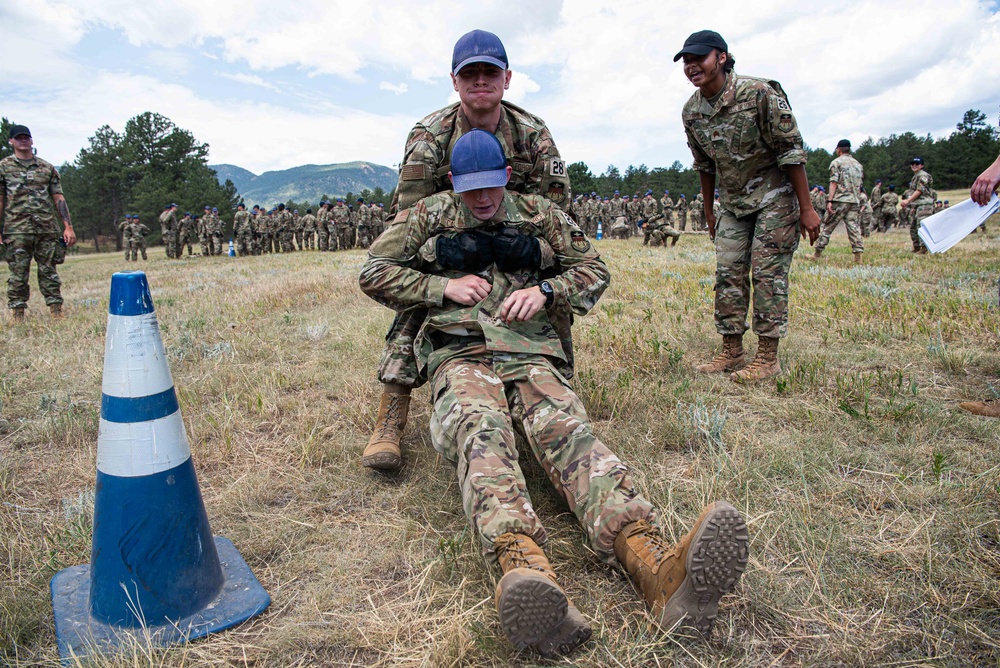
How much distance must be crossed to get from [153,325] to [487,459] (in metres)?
1.25

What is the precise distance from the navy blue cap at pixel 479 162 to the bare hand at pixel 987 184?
106 inches

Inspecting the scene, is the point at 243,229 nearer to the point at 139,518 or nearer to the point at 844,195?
the point at 844,195

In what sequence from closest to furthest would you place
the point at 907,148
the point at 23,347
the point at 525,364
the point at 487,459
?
the point at 487,459, the point at 525,364, the point at 23,347, the point at 907,148

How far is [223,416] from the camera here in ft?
11.8

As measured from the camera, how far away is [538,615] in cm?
157

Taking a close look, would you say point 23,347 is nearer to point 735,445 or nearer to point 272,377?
point 272,377

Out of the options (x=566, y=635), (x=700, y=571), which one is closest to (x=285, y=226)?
(x=566, y=635)

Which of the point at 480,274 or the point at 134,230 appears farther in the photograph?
the point at 134,230

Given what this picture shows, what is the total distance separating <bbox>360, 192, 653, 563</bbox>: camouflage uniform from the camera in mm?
2021

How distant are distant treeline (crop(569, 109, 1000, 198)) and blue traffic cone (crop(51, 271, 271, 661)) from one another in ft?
141

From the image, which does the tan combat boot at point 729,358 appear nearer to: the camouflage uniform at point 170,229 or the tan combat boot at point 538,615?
the tan combat boot at point 538,615

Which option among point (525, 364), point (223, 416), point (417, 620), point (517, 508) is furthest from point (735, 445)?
point (223, 416)

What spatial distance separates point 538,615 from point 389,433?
66.6 inches

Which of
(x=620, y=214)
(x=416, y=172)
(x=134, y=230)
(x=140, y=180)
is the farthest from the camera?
(x=140, y=180)
